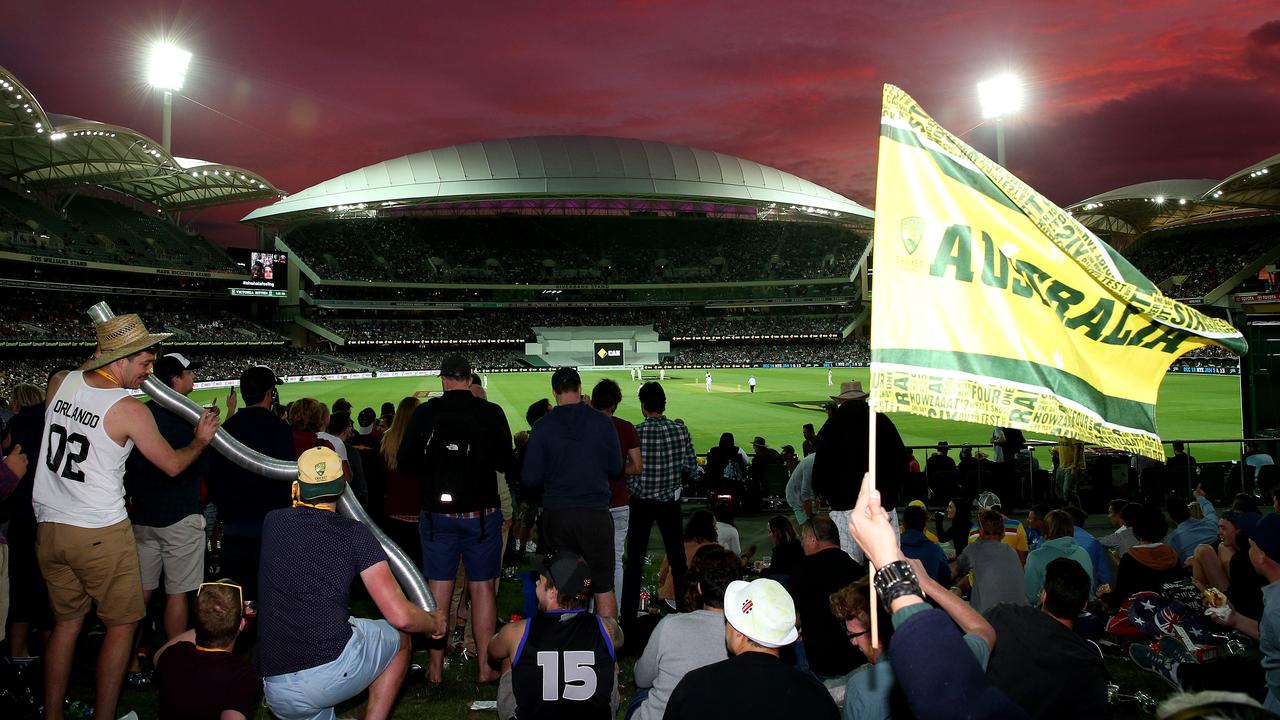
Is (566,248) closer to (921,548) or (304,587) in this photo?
(921,548)

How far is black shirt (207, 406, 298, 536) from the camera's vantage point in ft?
18.8

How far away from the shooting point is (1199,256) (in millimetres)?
76562

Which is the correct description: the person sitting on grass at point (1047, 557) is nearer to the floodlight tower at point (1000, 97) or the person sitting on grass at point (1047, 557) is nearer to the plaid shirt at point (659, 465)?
the plaid shirt at point (659, 465)

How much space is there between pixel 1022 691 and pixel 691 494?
11.1 meters

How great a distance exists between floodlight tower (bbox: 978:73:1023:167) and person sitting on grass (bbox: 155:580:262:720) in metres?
37.1

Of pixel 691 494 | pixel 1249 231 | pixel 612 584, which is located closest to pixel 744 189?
pixel 1249 231

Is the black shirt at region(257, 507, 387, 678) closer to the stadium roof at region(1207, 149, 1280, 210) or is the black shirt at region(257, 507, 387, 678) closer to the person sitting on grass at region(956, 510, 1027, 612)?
the person sitting on grass at region(956, 510, 1027, 612)

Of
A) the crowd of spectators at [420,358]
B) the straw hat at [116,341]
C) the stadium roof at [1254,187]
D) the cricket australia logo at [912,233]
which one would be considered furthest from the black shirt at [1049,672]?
the crowd of spectators at [420,358]

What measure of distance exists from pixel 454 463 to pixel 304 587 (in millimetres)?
1920

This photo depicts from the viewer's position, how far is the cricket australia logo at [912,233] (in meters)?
3.03

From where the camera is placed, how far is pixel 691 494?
14.0 metres

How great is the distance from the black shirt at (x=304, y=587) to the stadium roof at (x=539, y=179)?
7211 centimetres

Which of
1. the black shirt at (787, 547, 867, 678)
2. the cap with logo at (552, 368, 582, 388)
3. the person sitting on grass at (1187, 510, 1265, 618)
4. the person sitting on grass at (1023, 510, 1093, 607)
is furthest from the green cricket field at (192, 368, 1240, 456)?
the black shirt at (787, 547, 867, 678)

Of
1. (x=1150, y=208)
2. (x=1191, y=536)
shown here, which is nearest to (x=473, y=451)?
(x=1191, y=536)
